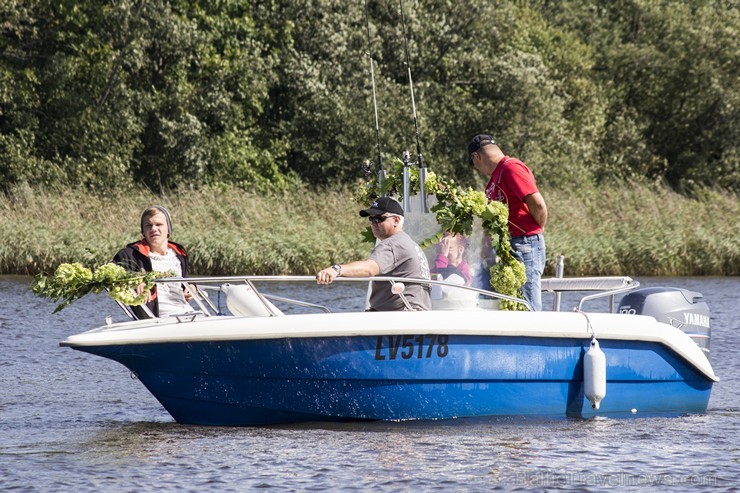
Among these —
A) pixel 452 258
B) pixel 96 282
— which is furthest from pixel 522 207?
pixel 96 282

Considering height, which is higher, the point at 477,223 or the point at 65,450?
the point at 477,223

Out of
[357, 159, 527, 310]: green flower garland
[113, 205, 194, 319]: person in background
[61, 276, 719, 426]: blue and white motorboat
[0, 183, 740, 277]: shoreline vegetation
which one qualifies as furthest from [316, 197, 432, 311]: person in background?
[0, 183, 740, 277]: shoreline vegetation

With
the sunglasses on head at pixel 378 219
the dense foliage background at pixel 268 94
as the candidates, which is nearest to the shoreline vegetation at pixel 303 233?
the dense foliage background at pixel 268 94

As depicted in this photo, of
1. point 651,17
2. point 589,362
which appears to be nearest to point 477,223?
point 589,362

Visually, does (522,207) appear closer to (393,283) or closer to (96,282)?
(393,283)

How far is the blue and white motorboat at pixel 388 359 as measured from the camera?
314 inches

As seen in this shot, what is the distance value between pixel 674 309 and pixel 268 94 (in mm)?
24953

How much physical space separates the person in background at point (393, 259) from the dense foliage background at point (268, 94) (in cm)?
2227

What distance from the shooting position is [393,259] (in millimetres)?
8336

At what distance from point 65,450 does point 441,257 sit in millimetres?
2897

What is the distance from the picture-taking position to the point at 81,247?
21703 mm

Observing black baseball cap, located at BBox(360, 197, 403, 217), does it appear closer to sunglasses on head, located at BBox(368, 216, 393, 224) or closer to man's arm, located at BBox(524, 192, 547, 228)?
sunglasses on head, located at BBox(368, 216, 393, 224)

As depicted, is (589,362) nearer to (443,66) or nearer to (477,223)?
(477,223)

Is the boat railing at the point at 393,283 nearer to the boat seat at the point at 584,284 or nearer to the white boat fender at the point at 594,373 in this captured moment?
the boat seat at the point at 584,284
